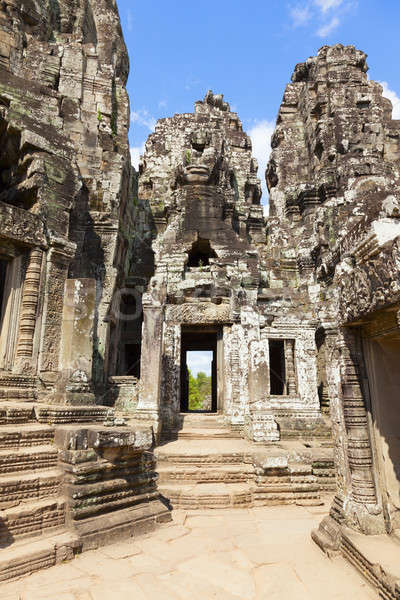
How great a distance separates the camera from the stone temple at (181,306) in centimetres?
434

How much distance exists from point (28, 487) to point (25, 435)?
822 mm

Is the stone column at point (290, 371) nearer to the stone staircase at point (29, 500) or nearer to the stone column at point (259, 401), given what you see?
the stone column at point (259, 401)

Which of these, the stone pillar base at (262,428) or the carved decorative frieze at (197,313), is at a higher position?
the carved decorative frieze at (197,313)

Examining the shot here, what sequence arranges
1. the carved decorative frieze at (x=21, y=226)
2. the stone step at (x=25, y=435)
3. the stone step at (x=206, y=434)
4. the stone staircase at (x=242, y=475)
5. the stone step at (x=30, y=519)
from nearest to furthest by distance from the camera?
the stone step at (x=30, y=519) < the stone step at (x=25, y=435) < the stone staircase at (x=242, y=475) < the carved decorative frieze at (x=21, y=226) < the stone step at (x=206, y=434)

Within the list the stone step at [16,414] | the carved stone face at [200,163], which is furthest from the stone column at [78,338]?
the carved stone face at [200,163]

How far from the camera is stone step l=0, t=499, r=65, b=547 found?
428cm

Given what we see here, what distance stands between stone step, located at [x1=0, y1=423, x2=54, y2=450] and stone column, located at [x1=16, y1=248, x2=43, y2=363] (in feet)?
7.47

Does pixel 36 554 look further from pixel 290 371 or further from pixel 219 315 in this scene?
pixel 290 371

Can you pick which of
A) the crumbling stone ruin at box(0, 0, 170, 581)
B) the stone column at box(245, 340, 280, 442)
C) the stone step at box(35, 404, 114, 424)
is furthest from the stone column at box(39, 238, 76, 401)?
the stone column at box(245, 340, 280, 442)

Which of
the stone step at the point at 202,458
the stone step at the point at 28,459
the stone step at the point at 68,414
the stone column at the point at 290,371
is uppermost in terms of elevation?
the stone column at the point at 290,371

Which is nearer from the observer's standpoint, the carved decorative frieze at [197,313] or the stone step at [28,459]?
the stone step at [28,459]

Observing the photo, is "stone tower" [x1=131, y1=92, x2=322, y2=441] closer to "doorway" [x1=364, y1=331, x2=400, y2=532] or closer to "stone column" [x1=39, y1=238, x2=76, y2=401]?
"stone column" [x1=39, y1=238, x2=76, y2=401]

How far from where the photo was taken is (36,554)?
4.04 metres

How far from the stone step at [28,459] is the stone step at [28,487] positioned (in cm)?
10
